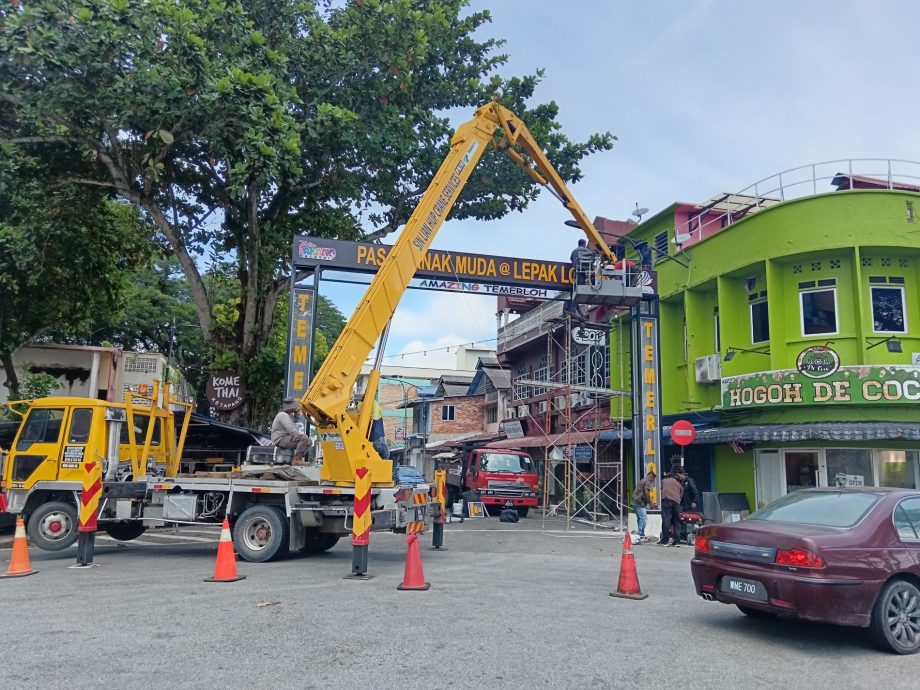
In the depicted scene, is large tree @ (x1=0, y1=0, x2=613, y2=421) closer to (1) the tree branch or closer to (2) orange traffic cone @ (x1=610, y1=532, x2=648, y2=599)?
(1) the tree branch

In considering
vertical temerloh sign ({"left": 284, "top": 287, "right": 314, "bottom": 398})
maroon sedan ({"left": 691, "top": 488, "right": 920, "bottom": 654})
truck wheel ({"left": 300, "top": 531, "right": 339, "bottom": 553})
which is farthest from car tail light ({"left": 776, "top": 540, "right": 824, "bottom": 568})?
vertical temerloh sign ({"left": 284, "top": 287, "right": 314, "bottom": 398})

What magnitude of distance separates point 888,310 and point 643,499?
745cm

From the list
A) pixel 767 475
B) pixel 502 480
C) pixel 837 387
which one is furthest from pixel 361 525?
pixel 502 480

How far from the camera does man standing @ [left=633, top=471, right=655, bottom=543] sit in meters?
17.1

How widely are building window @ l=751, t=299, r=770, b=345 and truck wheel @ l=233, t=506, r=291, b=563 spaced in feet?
45.1

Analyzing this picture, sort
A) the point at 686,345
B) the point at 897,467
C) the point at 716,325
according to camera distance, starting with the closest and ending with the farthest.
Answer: the point at 897,467
the point at 716,325
the point at 686,345

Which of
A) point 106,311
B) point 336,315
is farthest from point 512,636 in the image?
point 336,315

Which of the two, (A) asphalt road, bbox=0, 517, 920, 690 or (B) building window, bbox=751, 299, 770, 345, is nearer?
(A) asphalt road, bbox=0, 517, 920, 690

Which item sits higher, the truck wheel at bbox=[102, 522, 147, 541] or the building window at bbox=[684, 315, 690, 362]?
the building window at bbox=[684, 315, 690, 362]

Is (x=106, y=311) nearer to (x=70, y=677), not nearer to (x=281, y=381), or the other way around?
(x=281, y=381)

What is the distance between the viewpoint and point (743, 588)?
6824 mm

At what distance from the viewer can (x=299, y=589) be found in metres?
8.88

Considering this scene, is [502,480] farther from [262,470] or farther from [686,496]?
[262,470]

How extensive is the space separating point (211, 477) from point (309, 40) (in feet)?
33.5
